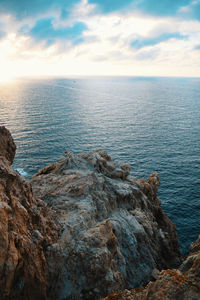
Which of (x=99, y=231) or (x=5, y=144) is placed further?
(x=5, y=144)

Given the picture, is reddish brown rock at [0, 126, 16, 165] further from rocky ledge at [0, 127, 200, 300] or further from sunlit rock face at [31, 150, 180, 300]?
sunlit rock face at [31, 150, 180, 300]

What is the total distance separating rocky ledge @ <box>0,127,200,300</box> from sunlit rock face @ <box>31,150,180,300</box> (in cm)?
6

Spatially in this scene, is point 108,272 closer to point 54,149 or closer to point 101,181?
point 101,181

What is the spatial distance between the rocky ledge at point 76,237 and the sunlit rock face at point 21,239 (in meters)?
0.05

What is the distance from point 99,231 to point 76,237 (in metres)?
2.18

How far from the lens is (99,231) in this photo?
1919 centimetres

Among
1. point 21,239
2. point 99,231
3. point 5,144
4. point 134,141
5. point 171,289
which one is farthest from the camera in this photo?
point 134,141

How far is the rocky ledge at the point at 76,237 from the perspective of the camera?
1187 cm

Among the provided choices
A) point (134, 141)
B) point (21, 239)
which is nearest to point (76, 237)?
point (21, 239)

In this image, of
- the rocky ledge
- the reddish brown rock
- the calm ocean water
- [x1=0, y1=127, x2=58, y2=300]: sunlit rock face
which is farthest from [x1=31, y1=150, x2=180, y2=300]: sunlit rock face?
the calm ocean water

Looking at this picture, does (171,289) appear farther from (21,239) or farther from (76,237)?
(76,237)

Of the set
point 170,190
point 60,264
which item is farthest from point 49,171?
point 170,190

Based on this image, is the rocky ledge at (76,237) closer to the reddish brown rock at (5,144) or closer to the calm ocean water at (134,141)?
the reddish brown rock at (5,144)

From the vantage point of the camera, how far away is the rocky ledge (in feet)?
38.9
